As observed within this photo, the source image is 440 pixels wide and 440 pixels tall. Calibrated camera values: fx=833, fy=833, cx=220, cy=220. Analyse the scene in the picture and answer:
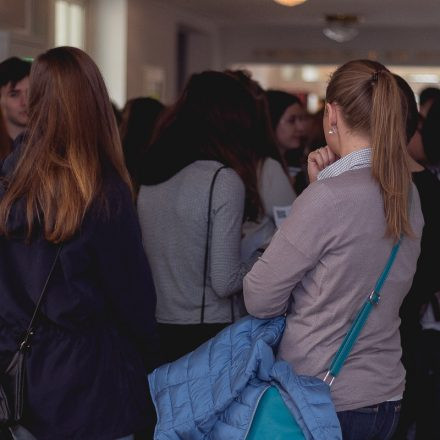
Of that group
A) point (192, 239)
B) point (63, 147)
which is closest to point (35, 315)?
point (63, 147)

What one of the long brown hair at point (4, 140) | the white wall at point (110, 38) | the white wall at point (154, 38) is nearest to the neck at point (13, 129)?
the long brown hair at point (4, 140)

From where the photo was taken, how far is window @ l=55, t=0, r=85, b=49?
8.41 m

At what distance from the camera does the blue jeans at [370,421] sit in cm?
184

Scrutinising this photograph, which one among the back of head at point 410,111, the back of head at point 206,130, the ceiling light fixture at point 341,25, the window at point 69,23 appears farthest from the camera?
the ceiling light fixture at point 341,25

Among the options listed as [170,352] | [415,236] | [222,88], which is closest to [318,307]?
[415,236]

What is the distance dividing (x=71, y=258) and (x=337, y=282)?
1.88ft

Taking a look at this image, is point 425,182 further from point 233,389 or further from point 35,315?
point 35,315

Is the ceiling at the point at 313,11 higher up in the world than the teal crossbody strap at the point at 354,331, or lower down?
higher up

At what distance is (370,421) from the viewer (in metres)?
1.87

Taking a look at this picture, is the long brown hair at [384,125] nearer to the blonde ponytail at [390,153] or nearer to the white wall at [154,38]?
the blonde ponytail at [390,153]

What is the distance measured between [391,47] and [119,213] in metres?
11.9

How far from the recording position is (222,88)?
2.54 meters

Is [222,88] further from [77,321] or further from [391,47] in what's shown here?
[391,47]

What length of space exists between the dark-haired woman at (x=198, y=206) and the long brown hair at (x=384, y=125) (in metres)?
0.59
